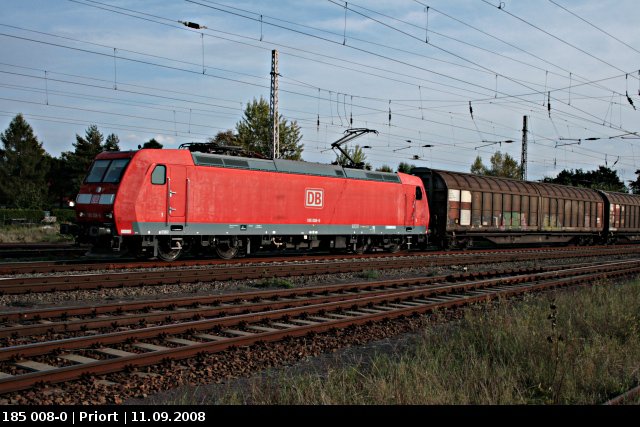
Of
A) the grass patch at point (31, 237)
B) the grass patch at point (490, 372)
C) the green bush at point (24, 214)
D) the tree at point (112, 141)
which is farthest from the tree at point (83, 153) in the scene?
the grass patch at point (490, 372)

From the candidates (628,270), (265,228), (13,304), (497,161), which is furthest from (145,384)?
(497,161)

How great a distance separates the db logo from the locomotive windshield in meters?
7.03

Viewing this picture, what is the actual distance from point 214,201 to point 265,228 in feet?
7.90

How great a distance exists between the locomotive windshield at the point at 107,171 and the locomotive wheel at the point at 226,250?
4.35 meters

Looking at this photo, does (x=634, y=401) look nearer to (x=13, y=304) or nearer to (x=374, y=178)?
(x=13, y=304)

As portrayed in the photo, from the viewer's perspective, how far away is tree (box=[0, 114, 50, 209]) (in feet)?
244

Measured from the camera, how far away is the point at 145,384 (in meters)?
6.30

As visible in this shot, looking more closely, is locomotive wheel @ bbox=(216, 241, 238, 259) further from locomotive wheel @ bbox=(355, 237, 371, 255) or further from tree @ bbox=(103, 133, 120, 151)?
tree @ bbox=(103, 133, 120, 151)

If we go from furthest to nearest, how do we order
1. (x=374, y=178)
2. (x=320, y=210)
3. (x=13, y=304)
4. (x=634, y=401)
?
(x=374, y=178)
(x=320, y=210)
(x=13, y=304)
(x=634, y=401)

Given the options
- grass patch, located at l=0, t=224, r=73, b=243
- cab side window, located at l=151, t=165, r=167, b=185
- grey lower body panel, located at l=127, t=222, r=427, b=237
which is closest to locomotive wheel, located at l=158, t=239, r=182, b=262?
grey lower body panel, located at l=127, t=222, r=427, b=237

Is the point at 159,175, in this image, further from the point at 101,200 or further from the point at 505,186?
the point at 505,186

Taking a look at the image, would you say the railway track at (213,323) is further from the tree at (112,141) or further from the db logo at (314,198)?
the tree at (112,141)

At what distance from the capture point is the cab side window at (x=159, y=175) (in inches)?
675

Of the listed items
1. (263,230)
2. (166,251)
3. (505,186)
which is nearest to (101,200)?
(166,251)
